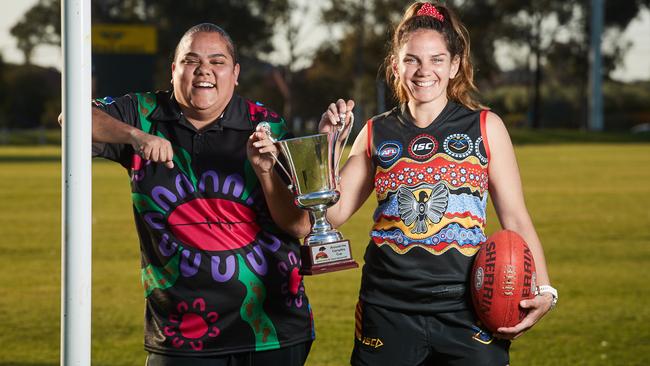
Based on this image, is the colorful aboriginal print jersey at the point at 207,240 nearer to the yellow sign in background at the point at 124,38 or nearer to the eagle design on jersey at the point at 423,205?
the eagle design on jersey at the point at 423,205

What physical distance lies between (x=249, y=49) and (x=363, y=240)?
49033 mm

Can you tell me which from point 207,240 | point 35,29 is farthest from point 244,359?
point 35,29

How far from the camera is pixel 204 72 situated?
3.09 metres

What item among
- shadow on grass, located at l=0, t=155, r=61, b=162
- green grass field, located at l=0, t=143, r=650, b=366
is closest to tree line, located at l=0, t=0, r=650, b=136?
shadow on grass, located at l=0, t=155, r=61, b=162

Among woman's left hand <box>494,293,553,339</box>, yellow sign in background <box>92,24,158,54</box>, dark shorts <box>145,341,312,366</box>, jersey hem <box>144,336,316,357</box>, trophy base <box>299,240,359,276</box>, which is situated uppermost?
yellow sign in background <box>92,24,158,54</box>

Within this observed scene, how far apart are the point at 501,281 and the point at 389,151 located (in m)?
0.52

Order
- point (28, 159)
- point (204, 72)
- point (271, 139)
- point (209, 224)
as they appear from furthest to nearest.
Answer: point (28, 159) → point (209, 224) → point (204, 72) → point (271, 139)

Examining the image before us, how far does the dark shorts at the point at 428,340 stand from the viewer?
3139mm

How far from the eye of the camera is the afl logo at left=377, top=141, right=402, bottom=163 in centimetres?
324

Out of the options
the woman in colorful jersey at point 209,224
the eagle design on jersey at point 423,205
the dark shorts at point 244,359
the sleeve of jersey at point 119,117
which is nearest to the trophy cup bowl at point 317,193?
the woman in colorful jersey at point 209,224

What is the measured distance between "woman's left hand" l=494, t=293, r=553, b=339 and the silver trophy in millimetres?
492

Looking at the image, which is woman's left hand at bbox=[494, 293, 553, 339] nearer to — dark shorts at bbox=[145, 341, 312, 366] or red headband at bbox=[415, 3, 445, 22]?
dark shorts at bbox=[145, 341, 312, 366]

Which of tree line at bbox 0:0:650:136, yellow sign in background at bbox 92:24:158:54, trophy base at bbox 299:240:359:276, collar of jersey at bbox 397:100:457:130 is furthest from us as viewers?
tree line at bbox 0:0:650:136

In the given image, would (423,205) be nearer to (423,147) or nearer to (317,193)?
(423,147)
